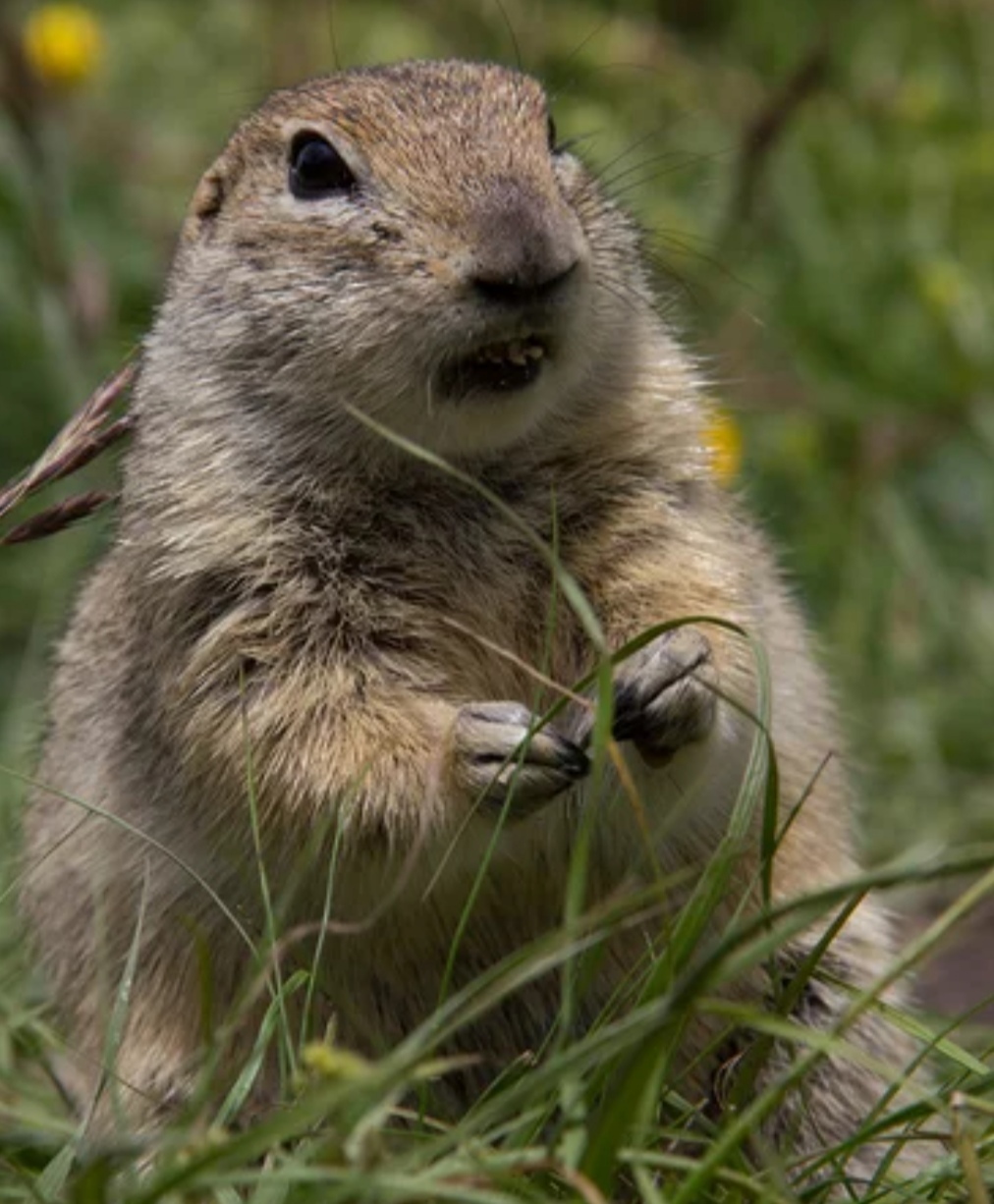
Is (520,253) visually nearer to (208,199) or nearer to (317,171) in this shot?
(317,171)

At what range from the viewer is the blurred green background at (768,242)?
6484 mm

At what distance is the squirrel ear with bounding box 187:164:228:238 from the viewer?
4320 mm

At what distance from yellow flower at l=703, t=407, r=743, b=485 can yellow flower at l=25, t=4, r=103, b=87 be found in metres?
2.38

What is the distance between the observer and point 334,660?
3664mm

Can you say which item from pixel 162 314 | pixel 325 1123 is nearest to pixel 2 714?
pixel 162 314

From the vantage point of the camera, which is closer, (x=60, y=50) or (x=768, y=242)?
(x=60, y=50)

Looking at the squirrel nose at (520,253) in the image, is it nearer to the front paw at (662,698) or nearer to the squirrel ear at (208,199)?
the front paw at (662,698)

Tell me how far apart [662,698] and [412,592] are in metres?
0.53

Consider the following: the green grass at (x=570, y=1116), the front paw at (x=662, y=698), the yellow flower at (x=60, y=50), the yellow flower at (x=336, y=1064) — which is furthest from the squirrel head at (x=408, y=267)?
the yellow flower at (x=60, y=50)

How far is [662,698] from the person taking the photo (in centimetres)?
346

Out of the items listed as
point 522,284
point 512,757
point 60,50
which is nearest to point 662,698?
point 512,757

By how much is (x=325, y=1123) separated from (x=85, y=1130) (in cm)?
38

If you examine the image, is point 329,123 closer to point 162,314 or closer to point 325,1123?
point 162,314

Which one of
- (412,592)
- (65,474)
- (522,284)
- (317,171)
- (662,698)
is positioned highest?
(317,171)
